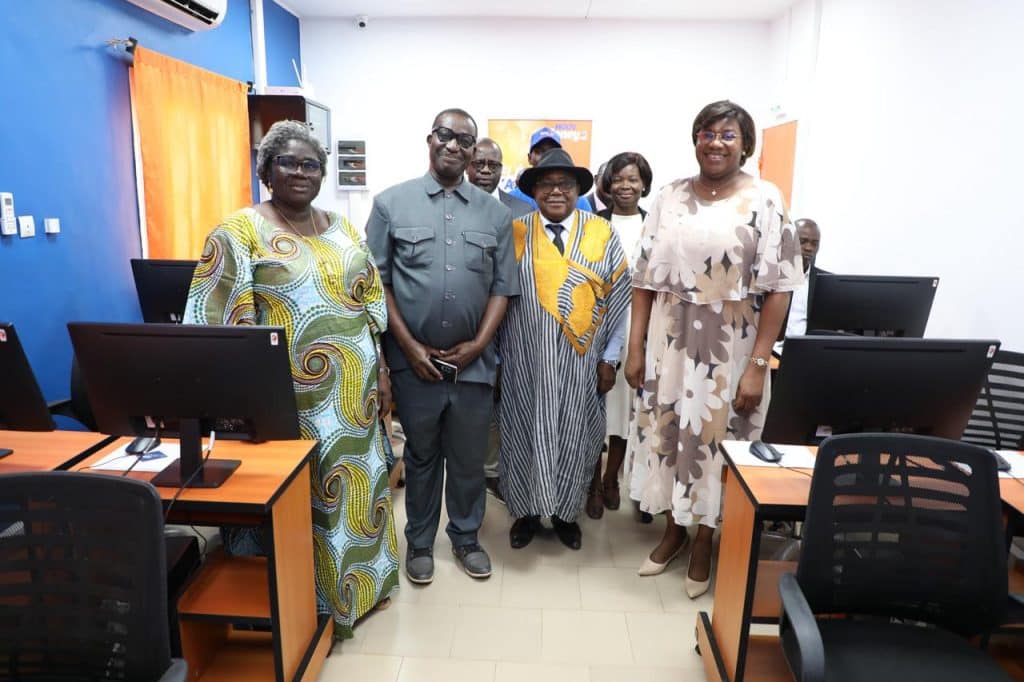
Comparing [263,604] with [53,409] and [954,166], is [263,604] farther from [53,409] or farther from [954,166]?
[954,166]

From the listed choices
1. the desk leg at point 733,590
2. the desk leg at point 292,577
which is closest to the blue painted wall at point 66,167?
the desk leg at point 292,577

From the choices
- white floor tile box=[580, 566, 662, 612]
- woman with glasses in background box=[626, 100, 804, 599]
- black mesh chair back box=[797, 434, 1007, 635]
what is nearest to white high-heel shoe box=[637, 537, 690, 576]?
white floor tile box=[580, 566, 662, 612]

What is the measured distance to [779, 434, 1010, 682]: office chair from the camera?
4.48 ft

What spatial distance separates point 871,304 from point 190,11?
388cm

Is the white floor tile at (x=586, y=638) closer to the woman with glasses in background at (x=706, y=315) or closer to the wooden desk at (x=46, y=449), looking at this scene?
the woman with glasses in background at (x=706, y=315)

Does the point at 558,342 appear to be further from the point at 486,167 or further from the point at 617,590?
the point at 486,167

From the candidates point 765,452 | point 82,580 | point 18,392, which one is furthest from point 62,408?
point 765,452

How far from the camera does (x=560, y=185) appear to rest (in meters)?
2.45

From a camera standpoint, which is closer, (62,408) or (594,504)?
(62,408)

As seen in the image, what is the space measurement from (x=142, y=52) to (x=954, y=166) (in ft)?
13.6

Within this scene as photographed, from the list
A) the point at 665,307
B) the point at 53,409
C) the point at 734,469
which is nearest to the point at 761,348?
the point at 665,307

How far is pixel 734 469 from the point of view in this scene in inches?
71.6

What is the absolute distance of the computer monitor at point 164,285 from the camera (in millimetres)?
2723

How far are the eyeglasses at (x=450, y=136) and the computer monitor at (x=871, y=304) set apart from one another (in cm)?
150
